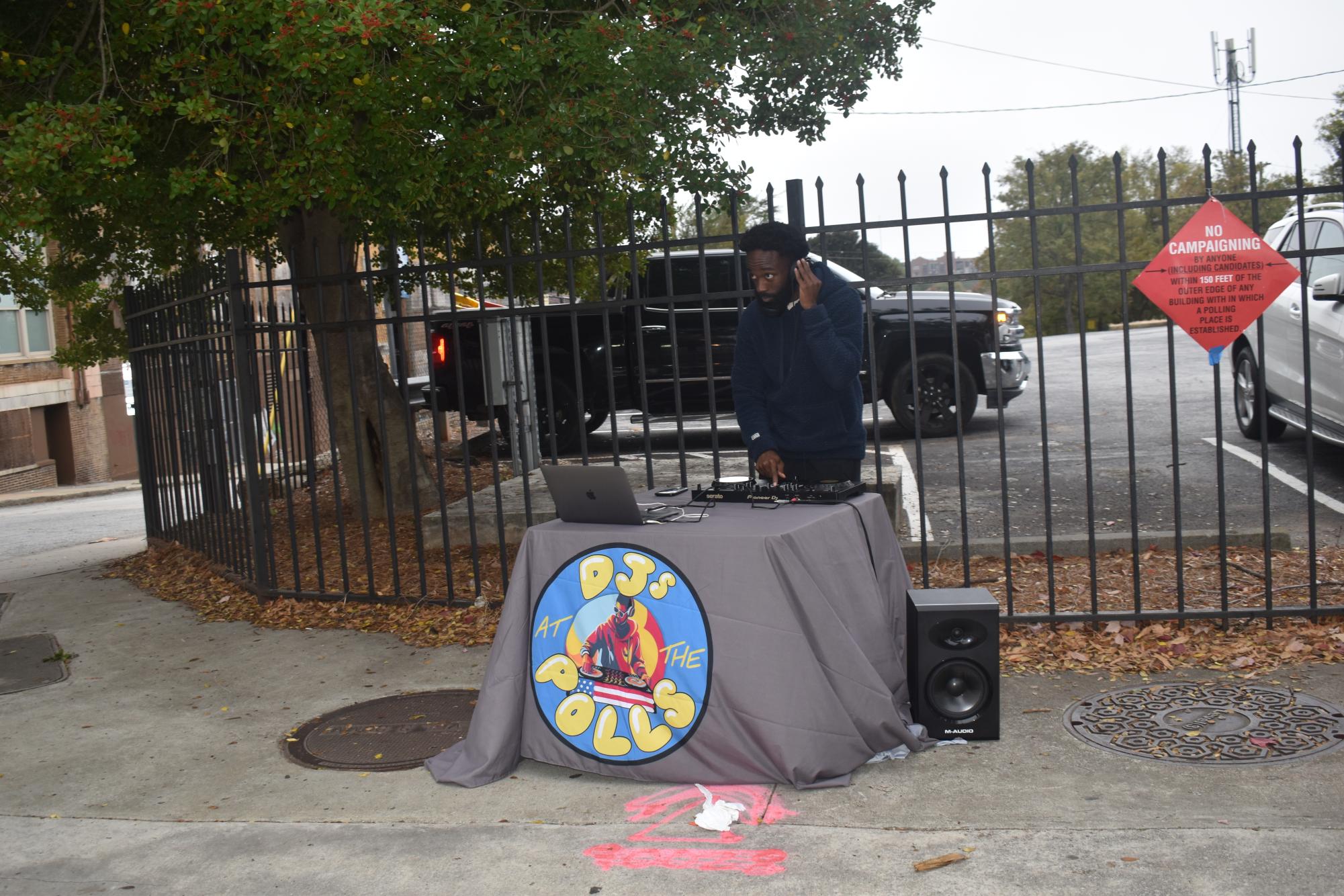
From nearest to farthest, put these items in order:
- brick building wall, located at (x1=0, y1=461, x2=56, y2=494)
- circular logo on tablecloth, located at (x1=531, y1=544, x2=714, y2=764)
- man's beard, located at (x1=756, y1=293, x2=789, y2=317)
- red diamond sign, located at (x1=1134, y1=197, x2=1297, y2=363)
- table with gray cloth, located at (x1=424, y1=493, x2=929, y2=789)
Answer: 1. table with gray cloth, located at (x1=424, y1=493, x2=929, y2=789)
2. circular logo on tablecloth, located at (x1=531, y1=544, x2=714, y2=764)
3. man's beard, located at (x1=756, y1=293, x2=789, y2=317)
4. red diamond sign, located at (x1=1134, y1=197, x2=1297, y2=363)
5. brick building wall, located at (x1=0, y1=461, x2=56, y2=494)

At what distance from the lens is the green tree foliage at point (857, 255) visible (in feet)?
18.6

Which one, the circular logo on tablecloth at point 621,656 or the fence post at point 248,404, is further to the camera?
the fence post at point 248,404

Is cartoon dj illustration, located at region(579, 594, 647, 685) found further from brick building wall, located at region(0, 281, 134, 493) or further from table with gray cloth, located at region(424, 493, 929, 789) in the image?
brick building wall, located at region(0, 281, 134, 493)

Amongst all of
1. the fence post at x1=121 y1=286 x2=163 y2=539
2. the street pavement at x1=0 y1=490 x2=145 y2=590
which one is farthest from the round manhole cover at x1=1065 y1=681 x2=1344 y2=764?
the street pavement at x1=0 y1=490 x2=145 y2=590

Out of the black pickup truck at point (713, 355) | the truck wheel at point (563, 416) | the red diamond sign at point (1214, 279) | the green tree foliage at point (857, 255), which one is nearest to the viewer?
the red diamond sign at point (1214, 279)

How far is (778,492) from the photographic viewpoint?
453 cm

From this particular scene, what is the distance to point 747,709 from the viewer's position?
13.3 feet

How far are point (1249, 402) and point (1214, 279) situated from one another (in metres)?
5.45

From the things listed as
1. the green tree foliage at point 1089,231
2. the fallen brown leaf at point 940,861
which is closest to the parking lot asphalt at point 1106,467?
the fallen brown leaf at point 940,861

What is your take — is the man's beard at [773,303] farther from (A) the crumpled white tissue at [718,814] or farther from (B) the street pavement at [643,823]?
(A) the crumpled white tissue at [718,814]

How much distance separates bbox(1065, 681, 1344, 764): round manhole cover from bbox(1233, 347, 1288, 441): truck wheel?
5.82m

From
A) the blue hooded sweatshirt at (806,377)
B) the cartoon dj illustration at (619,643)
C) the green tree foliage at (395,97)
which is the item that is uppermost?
the green tree foliage at (395,97)

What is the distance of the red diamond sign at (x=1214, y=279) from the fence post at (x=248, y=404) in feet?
16.9

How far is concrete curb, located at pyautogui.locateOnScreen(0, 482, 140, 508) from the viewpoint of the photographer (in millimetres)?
24656
